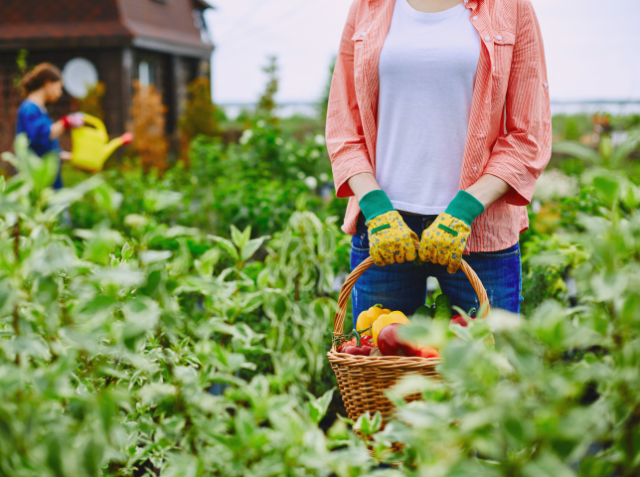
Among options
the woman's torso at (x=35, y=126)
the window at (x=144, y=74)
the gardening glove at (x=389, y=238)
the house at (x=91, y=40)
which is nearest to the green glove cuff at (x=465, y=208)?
the gardening glove at (x=389, y=238)

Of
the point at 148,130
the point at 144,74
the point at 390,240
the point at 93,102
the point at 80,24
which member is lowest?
the point at 148,130

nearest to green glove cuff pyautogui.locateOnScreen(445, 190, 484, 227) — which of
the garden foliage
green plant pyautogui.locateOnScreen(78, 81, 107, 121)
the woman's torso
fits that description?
Result: the garden foliage

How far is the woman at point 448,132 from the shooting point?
1391mm

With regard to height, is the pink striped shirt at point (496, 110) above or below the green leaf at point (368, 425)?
above

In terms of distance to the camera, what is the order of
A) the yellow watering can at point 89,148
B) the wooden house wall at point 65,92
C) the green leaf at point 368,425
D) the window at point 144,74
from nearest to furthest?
the green leaf at point 368,425 < the yellow watering can at point 89,148 < the wooden house wall at point 65,92 < the window at point 144,74

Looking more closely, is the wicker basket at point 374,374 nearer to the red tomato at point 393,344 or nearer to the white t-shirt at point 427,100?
the red tomato at point 393,344

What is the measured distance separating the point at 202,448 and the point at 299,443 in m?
0.24

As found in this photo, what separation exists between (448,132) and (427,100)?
3.8 inches

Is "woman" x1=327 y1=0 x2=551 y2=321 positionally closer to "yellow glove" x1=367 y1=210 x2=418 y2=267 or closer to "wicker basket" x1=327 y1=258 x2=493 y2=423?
"yellow glove" x1=367 y1=210 x2=418 y2=267

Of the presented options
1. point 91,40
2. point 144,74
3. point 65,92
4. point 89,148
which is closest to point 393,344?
point 89,148

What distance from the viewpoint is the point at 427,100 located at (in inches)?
56.4

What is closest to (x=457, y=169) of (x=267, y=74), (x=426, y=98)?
(x=426, y=98)

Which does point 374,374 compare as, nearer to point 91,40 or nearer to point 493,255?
point 493,255

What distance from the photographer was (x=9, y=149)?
922 centimetres
